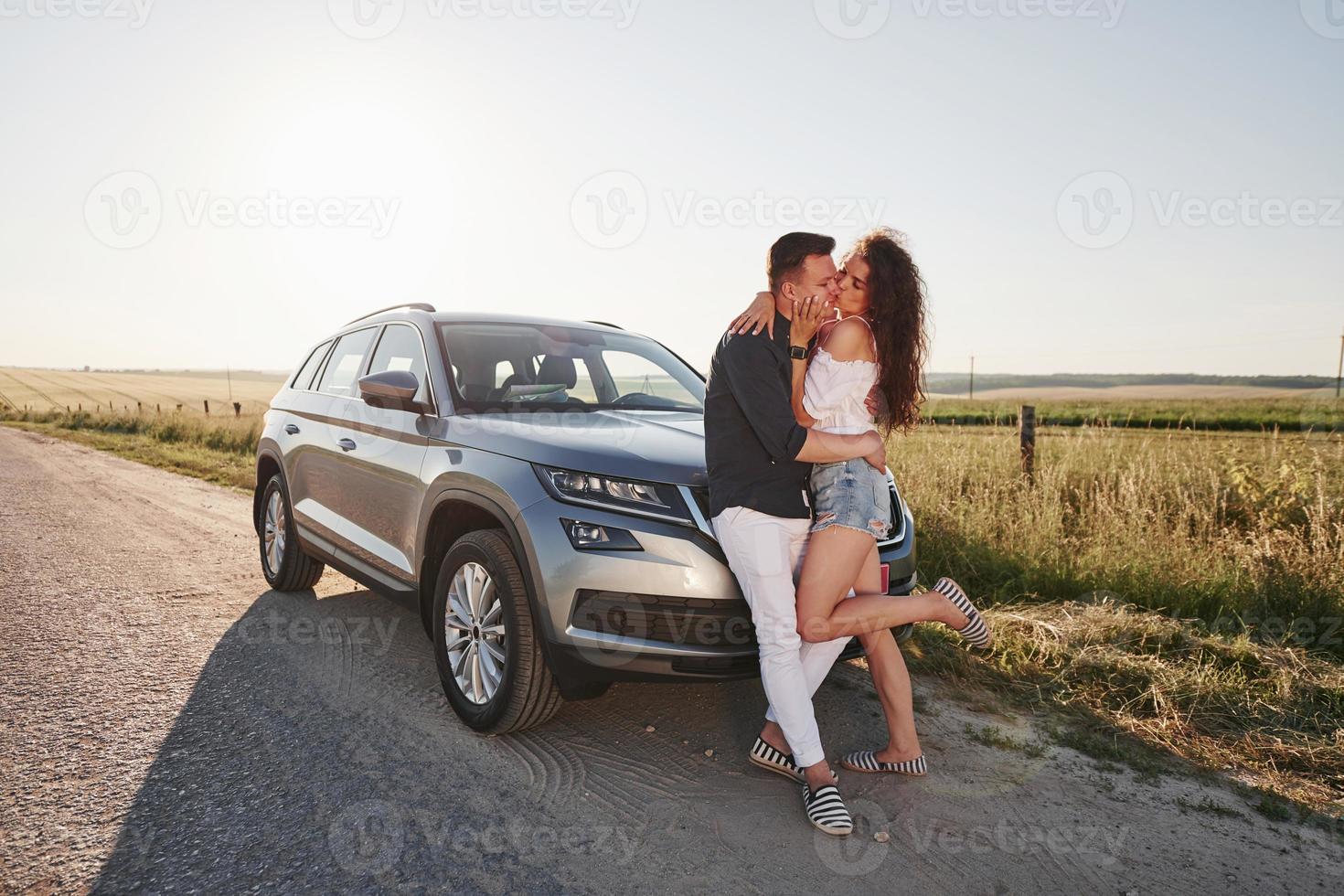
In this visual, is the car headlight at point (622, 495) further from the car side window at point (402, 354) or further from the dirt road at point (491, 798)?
the car side window at point (402, 354)

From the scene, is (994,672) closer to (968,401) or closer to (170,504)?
(170,504)

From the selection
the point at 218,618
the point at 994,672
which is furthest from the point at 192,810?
the point at 994,672

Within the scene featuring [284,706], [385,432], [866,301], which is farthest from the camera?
[385,432]

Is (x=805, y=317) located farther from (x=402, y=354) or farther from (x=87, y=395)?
(x=87, y=395)

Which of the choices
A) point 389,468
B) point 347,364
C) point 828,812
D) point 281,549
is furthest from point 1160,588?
point 281,549

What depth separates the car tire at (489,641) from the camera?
10.8 feet

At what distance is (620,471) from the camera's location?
10.6 feet

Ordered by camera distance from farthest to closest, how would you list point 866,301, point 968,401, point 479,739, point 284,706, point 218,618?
point 968,401 → point 218,618 → point 284,706 → point 479,739 → point 866,301

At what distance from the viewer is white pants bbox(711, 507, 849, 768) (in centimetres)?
304

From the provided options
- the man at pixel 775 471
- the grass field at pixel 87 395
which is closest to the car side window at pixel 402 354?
the man at pixel 775 471

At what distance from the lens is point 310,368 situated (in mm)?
6031

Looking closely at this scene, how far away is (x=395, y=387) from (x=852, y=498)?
6.91 feet

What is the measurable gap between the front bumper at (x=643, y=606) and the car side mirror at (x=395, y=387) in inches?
46.0

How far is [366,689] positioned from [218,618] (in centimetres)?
172
